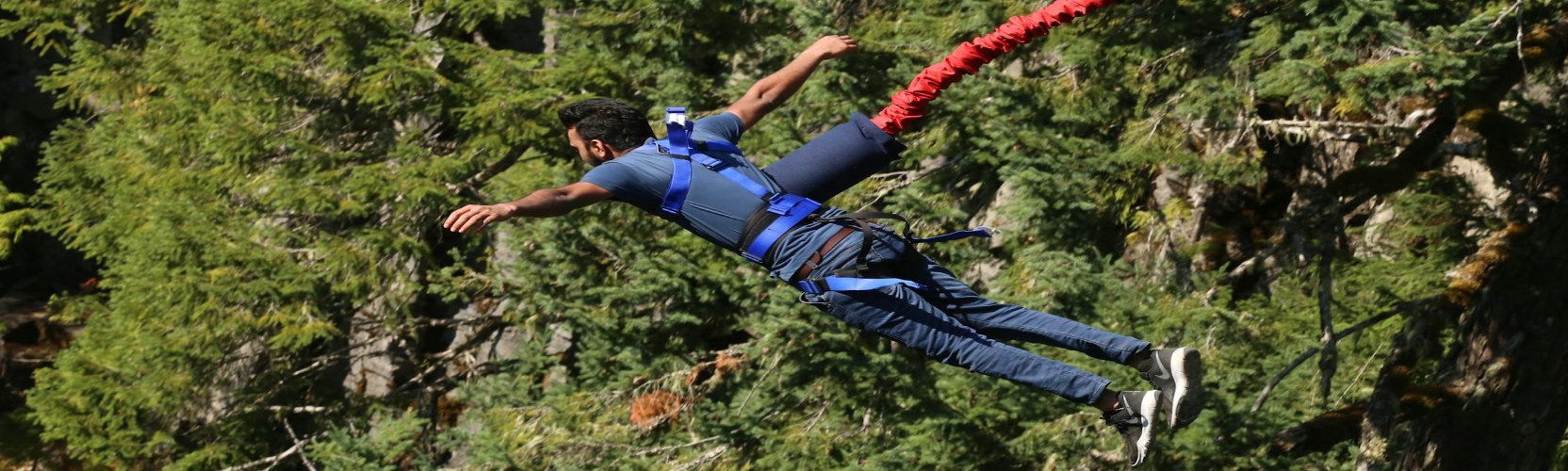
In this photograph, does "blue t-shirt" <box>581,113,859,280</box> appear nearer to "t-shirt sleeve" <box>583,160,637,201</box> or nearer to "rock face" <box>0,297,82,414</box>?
"t-shirt sleeve" <box>583,160,637,201</box>

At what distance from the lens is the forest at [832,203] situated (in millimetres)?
7090

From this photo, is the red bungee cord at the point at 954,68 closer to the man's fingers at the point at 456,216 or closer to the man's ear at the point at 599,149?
the man's ear at the point at 599,149

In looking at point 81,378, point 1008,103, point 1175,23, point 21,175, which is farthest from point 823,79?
point 21,175

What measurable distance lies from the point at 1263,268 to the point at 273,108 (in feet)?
25.1

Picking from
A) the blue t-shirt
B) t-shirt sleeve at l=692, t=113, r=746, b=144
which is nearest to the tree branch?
the blue t-shirt

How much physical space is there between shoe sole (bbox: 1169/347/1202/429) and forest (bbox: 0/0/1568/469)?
266 cm

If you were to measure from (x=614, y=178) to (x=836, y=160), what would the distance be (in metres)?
0.96

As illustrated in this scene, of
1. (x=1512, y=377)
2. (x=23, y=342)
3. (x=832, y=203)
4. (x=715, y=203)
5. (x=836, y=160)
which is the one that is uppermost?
(x=715, y=203)

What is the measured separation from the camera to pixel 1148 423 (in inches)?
176

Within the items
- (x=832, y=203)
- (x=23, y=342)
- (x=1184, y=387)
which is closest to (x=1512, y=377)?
(x=1184, y=387)

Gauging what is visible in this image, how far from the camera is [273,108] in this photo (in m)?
11.5

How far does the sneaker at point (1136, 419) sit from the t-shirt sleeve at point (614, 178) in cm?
170

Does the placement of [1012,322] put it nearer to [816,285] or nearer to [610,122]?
[816,285]

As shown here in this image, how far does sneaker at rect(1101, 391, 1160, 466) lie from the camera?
4.47 metres
